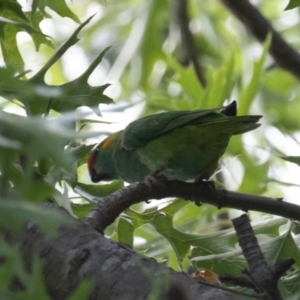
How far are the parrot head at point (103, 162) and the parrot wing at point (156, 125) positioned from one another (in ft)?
0.60

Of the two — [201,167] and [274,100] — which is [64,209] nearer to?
[201,167]

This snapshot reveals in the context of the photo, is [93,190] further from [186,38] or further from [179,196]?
[186,38]

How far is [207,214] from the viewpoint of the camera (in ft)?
6.70

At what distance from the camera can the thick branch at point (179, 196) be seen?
118 cm

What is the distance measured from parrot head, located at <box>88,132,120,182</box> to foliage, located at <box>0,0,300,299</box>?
8cm

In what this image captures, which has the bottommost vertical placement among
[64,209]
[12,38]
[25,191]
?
[64,209]

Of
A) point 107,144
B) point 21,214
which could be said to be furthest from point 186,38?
point 21,214

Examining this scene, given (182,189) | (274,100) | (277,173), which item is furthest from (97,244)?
(274,100)

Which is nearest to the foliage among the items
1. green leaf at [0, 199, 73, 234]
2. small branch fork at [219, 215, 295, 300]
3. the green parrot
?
green leaf at [0, 199, 73, 234]

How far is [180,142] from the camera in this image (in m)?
2.00

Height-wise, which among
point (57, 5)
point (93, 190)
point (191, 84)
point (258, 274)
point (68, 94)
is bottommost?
point (191, 84)

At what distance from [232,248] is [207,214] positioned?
1.84ft

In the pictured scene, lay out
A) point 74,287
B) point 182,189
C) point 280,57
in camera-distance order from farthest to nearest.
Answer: point 280,57
point 182,189
point 74,287

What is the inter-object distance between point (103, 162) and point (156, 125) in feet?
1.18
